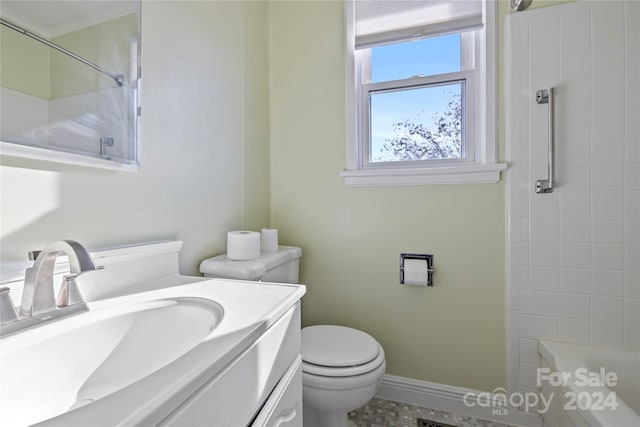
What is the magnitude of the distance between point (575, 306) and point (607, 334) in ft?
0.50

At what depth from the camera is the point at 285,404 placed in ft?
2.35

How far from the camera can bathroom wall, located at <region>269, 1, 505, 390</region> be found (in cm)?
142

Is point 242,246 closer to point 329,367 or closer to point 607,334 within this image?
point 329,367

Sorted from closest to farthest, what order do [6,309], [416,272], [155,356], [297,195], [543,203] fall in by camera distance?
[6,309]
[155,356]
[543,203]
[416,272]
[297,195]

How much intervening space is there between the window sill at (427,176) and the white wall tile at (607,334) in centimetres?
73

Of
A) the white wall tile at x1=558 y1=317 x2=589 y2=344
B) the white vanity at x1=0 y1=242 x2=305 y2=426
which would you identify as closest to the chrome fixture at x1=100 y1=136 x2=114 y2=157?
the white vanity at x1=0 y1=242 x2=305 y2=426

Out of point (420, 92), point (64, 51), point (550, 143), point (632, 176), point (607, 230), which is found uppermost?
point (420, 92)

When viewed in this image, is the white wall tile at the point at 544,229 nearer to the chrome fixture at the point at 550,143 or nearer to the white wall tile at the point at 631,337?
the chrome fixture at the point at 550,143

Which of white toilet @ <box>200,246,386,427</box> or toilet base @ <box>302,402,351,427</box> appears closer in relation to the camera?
white toilet @ <box>200,246,386,427</box>

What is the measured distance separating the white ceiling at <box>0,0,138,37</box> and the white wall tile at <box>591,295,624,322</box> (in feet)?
6.65

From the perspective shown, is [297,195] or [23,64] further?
[297,195]

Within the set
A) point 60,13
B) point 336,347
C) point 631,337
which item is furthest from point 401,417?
point 60,13

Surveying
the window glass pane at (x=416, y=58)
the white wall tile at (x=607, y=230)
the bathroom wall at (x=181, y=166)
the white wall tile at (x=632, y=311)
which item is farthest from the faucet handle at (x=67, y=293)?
the white wall tile at (x=632, y=311)

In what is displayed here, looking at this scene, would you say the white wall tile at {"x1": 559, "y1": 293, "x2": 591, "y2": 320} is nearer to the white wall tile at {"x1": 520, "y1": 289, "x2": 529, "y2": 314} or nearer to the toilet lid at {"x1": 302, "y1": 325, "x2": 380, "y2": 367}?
the white wall tile at {"x1": 520, "y1": 289, "x2": 529, "y2": 314}
